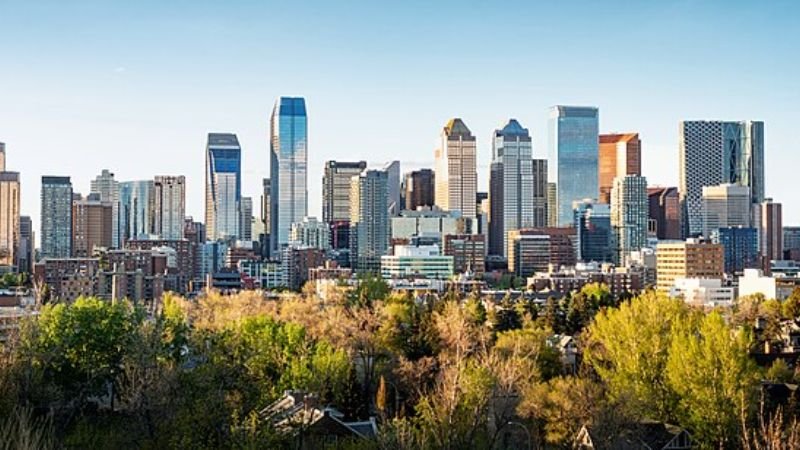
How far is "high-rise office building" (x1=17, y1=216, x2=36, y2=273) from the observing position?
108 m

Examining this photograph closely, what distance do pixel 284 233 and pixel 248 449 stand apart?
547ft

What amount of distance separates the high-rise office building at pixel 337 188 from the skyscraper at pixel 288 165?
9.09 meters

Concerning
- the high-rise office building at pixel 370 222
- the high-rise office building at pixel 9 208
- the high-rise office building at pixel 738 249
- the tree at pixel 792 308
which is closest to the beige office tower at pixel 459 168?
the high-rise office building at pixel 370 222

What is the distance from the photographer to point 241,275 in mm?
109750

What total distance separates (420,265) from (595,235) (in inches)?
1642

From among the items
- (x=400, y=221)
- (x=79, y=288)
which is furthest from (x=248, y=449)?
(x=400, y=221)

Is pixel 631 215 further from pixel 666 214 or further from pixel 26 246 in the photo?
pixel 26 246

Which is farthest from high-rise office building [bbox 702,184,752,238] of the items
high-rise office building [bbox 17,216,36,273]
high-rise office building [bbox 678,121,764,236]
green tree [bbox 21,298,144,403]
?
green tree [bbox 21,298,144,403]

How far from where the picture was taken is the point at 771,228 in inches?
5738

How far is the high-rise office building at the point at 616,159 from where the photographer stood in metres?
180

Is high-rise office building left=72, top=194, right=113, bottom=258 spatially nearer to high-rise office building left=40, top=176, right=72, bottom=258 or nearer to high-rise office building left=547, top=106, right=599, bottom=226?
high-rise office building left=40, top=176, right=72, bottom=258

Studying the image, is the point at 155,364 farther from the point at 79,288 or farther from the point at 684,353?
the point at 79,288

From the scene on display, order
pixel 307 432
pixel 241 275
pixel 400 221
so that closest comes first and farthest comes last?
1. pixel 307 432
2. pixel 241 275
3. pixel 400 221

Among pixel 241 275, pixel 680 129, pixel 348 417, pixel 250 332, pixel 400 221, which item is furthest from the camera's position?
pixel 680 129
